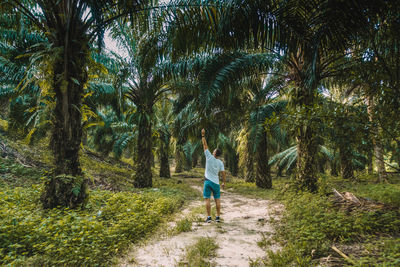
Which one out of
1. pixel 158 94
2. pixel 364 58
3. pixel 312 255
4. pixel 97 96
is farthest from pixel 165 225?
pixel 97 96

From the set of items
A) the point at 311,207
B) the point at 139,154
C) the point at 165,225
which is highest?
the point at 139,154

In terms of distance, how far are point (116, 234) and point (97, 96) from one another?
397 inches

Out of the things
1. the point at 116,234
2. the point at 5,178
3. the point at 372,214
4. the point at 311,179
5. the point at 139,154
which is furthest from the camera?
the point at 139,154

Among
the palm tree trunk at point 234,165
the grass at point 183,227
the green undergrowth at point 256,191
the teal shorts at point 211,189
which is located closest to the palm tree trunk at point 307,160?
the green undergrowth at point 256,191

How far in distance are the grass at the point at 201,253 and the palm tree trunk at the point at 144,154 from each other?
636 cm

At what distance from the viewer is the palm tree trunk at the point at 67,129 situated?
465cm

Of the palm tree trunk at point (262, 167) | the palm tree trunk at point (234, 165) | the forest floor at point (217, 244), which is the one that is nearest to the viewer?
the forest floor at point (217, 244)

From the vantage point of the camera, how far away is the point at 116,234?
11.6 ft

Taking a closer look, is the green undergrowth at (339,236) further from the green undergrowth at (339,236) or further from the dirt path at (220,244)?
the dirt path at (220,244)

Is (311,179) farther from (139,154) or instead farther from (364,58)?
(139,154)

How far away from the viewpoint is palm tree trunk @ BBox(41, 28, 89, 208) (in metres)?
4.65

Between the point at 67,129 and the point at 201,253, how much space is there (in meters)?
3.84

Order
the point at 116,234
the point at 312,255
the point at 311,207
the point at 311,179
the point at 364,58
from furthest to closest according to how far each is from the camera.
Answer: the point at 311,179 < the point at 311,207 < the point at 364,58 < the point at 116,234 < the point at 312,255

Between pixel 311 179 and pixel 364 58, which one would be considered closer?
pixel 364 58
